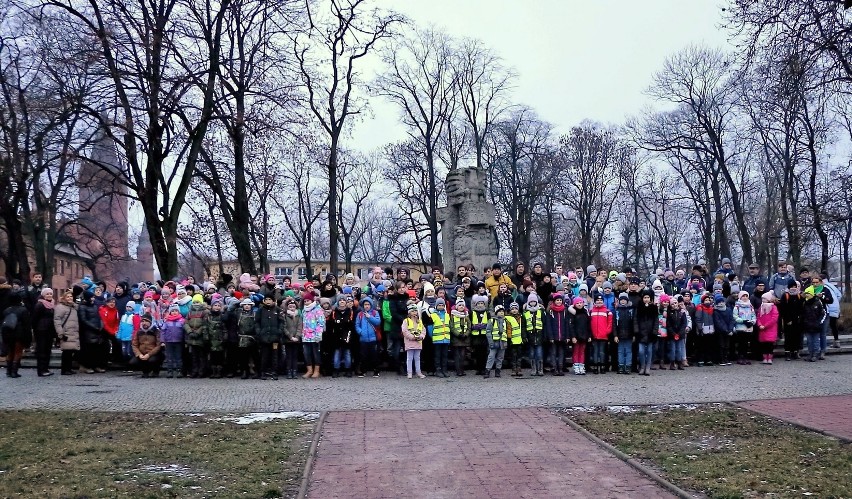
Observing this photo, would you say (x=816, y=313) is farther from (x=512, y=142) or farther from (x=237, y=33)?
(x=512, y=142)

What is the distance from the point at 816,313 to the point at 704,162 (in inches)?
904

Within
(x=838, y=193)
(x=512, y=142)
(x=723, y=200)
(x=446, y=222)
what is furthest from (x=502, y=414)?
(x=723, y=200)

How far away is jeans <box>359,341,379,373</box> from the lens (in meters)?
Answer: 14.2

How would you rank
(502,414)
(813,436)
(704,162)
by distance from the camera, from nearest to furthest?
(813,436)
(502,414)
(704,162)

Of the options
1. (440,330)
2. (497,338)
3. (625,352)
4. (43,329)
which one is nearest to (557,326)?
(497,338)

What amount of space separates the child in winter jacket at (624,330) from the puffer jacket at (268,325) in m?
6.30

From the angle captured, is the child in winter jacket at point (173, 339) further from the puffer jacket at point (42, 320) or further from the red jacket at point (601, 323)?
the red jacket at point (601, 323)

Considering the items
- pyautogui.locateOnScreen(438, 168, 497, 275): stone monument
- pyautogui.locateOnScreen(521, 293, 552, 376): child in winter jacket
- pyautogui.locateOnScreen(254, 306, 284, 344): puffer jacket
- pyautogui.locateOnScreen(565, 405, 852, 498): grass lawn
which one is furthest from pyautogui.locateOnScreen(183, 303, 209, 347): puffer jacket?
pyautogui.locateOnScreen(438, 168, 497, 275): stone monument

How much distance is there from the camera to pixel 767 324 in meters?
15.2

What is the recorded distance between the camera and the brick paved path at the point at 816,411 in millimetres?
8758

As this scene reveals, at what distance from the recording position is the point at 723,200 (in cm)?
4241

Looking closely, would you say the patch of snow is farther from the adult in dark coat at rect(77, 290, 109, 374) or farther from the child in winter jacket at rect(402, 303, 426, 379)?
the adult in dark coat at rect(77, 290, 109, 374)

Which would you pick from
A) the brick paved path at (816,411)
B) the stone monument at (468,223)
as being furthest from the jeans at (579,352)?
the stone monument at (468,223)

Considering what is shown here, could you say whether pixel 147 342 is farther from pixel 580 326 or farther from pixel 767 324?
pixel 767 324
